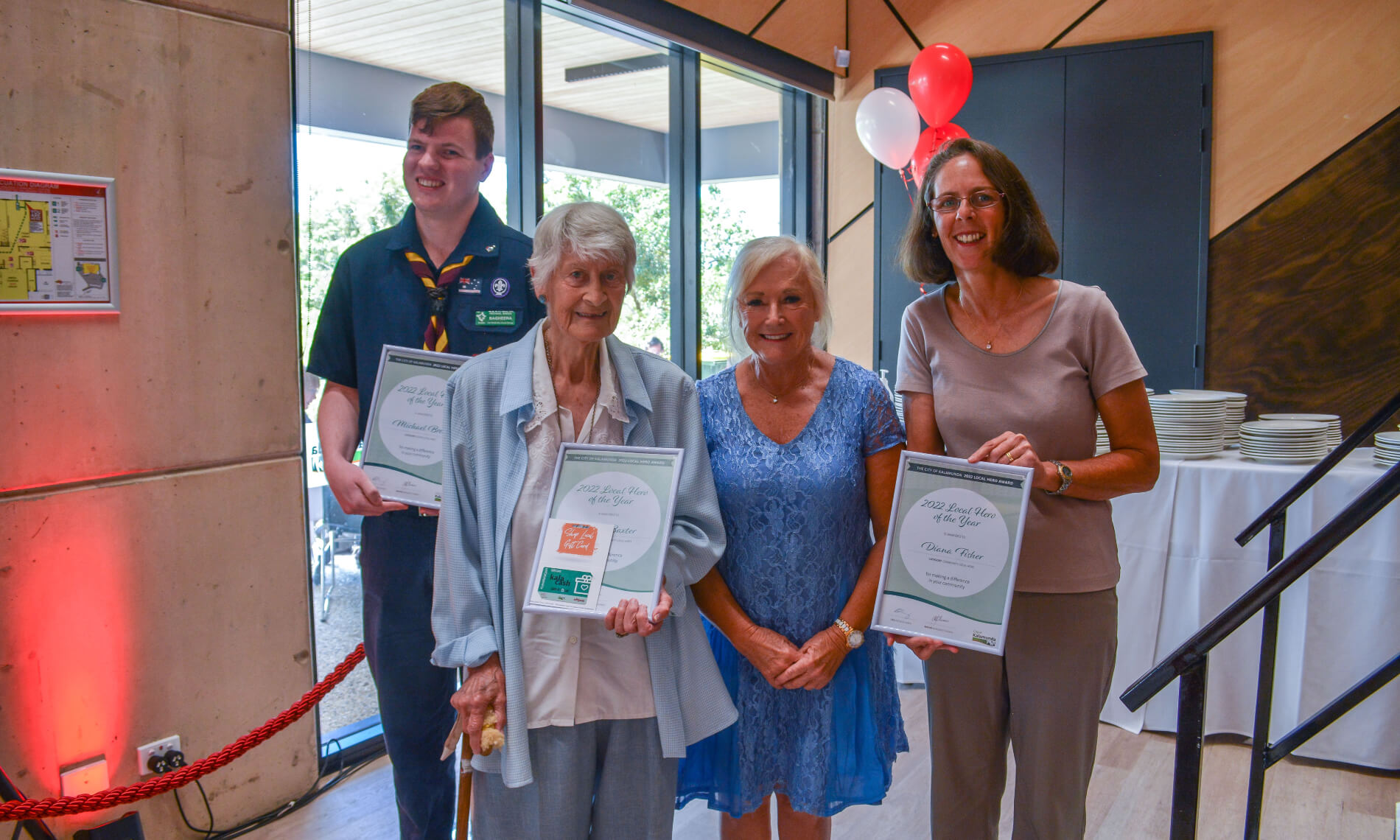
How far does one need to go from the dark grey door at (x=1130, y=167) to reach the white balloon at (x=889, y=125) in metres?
0.61

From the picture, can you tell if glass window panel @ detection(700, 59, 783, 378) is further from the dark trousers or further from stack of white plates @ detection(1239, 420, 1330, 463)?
the dark trousers

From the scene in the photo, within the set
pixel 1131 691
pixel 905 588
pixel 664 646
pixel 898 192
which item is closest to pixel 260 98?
pixel 664 646

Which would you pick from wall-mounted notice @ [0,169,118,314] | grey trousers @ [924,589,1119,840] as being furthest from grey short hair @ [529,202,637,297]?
wall-mounted notice @ [0,169,118,314]

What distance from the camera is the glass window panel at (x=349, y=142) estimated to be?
3.05m

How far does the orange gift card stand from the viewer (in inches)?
60.1

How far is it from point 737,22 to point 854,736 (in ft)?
14.5

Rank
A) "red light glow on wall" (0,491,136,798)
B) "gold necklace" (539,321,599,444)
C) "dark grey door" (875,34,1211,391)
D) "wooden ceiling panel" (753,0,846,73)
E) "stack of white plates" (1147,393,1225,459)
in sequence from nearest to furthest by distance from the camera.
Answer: "gold necklace" (539,321,599,444) < "red light glow on wall" (0,491,136,798) < "stack of white plates" (1147,393,1225,459) < "dark grey door" (875,34,1211,391) < "wooden ceiling panel" (753,0,846,73)

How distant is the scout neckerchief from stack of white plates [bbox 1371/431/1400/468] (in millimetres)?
3139

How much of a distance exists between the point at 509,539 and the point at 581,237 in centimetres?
55

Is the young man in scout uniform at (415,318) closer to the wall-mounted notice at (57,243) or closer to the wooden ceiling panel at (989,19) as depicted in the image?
the wall-mounted notice at (57,243)

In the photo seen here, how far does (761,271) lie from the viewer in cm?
179

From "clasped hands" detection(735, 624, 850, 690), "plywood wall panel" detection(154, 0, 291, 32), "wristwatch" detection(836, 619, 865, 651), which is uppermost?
"plywood wall panel" detection(154, 0, 291, 32)

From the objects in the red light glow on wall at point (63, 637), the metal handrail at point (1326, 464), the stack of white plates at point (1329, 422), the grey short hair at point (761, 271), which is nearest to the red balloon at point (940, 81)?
the stack of white plates at point (1329, 422)

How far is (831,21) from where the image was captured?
5832 mm
